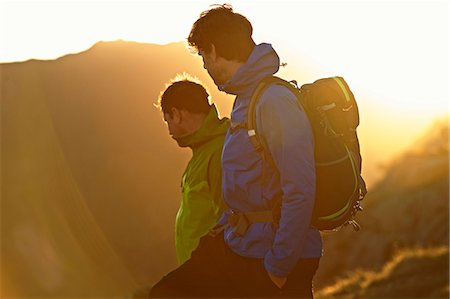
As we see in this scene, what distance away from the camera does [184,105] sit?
519 cm

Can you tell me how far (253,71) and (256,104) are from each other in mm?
197

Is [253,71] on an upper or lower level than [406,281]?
upper

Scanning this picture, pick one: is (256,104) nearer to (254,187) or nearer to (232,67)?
(232,67)

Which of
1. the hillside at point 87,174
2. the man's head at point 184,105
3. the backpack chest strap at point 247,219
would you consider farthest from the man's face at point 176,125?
the hillside at point 87,174

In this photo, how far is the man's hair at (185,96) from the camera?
5141 millimetres

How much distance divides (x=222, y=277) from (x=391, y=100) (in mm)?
82378

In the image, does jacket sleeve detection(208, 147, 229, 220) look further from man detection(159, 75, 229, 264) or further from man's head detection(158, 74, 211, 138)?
man's head detection(158, 74, 211, 138)

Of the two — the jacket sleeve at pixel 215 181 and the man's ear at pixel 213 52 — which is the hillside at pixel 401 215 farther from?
the man's ear at pixel 213 52

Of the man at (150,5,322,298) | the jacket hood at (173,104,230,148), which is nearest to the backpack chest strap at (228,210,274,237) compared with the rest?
the man at (150,5,322,298)

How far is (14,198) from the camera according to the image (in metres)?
77.7

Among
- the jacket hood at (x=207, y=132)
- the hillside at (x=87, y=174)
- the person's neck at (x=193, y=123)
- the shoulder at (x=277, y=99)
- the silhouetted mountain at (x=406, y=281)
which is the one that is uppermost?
the shoulder at (x=277, y=99)

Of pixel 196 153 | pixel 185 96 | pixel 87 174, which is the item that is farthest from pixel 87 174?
pixel 185 96

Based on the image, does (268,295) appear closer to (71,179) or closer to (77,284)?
(77,284)

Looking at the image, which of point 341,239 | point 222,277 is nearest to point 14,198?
point 341,239
